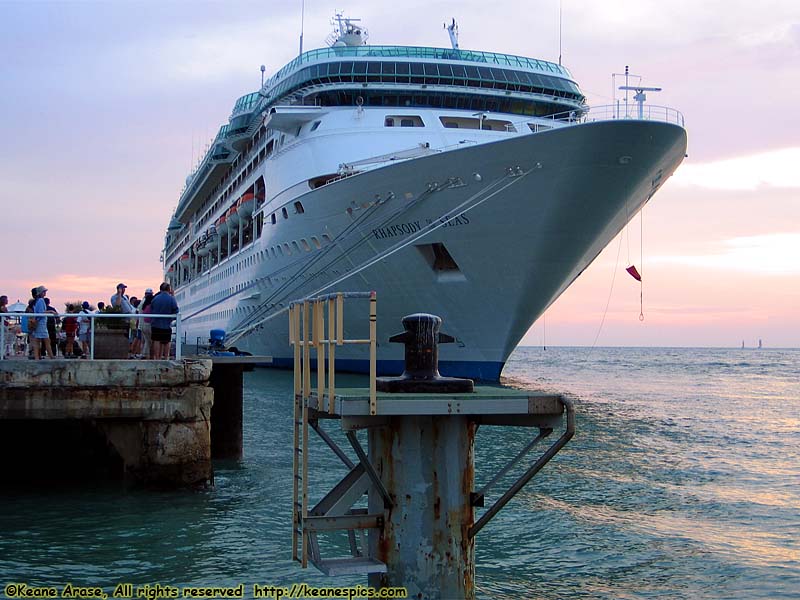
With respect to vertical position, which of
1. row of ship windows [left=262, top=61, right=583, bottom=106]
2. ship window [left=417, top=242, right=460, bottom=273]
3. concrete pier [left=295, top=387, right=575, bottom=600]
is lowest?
concrete pier [left=295, top=387, right=575, bottom=600]

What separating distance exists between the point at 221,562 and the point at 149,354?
457 centimetres

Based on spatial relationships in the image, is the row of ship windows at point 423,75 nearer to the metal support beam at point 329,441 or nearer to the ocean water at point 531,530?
the ocean water at point 531,530

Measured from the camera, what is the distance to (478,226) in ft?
77.8

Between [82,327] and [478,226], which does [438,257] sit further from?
[82,327]

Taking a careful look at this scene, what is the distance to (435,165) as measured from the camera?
23.4 meters

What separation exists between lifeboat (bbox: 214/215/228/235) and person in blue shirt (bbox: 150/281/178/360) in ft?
101

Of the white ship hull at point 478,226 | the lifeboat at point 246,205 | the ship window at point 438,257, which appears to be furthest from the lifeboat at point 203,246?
the ship window at point 438,257

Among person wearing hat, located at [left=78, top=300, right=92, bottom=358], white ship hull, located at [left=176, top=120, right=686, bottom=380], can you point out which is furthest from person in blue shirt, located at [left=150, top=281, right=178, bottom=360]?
white ship hull, located at [left=176, top=120, right=686, bottom=380]

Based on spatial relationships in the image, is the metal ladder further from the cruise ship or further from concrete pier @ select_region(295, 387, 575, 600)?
the cruise ship

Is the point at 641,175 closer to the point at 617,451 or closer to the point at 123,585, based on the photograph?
the point at 617,451

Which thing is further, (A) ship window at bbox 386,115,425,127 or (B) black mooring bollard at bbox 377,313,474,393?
(A) ship window at bbox 386,115,425,127

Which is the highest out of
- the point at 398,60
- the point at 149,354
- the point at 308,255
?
the point at 398,60

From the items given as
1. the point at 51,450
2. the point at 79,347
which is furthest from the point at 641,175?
the point at 51,450

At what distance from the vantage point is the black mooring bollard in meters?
5.93
